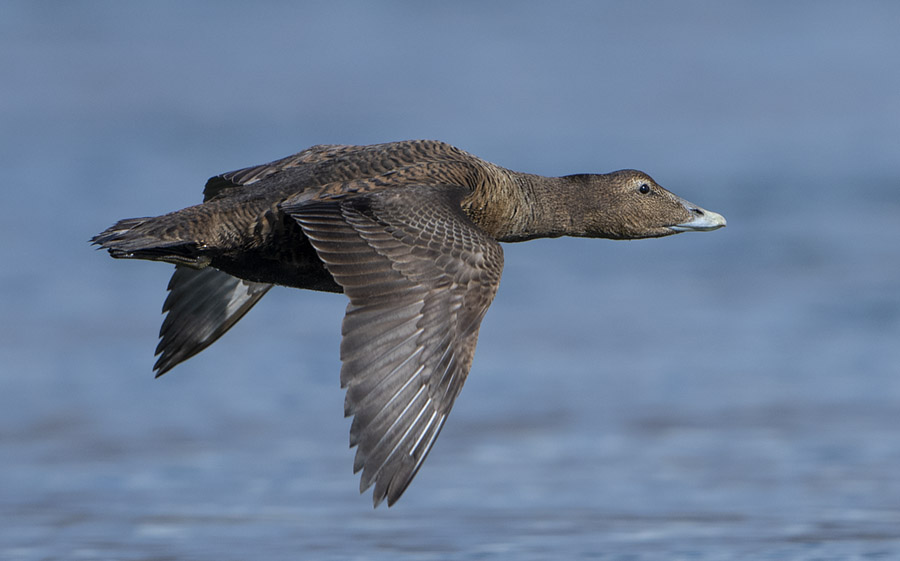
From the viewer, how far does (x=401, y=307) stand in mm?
6551

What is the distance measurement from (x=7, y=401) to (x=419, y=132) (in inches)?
362

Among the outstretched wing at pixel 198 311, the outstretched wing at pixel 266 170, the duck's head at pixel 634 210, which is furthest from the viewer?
the outstretched wing at pixel 198 311

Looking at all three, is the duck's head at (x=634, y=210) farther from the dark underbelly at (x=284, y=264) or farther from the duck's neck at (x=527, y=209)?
the dark underbelly at (x=284, y=264)

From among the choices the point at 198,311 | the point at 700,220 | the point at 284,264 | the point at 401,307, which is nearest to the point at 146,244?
the point at 284,264

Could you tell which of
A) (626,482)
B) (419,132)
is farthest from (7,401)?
(419,132)

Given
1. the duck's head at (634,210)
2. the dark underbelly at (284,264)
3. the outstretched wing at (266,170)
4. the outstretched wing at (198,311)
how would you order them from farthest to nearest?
the outstretched wing at (198,311)
the duck's head at (634,210)
the outstretched wing at (266,170)
the dark underbelly at (284,264)

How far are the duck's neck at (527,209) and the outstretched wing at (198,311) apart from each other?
1605mm

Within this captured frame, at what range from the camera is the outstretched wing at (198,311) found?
28.6 ft

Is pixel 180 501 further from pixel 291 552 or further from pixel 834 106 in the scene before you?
pixel 834 106

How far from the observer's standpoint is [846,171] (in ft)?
60.8

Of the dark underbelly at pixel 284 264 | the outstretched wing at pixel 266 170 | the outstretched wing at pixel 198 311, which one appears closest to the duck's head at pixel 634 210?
the outstretched wing at pixel 266 170

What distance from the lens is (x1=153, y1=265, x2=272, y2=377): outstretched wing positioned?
28.6ft

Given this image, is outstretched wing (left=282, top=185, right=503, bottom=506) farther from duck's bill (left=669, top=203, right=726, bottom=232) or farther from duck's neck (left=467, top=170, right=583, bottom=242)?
duck's bill (left=669, top=203, right=726, bottom=232)

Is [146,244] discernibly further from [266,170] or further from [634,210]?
[634,210]
